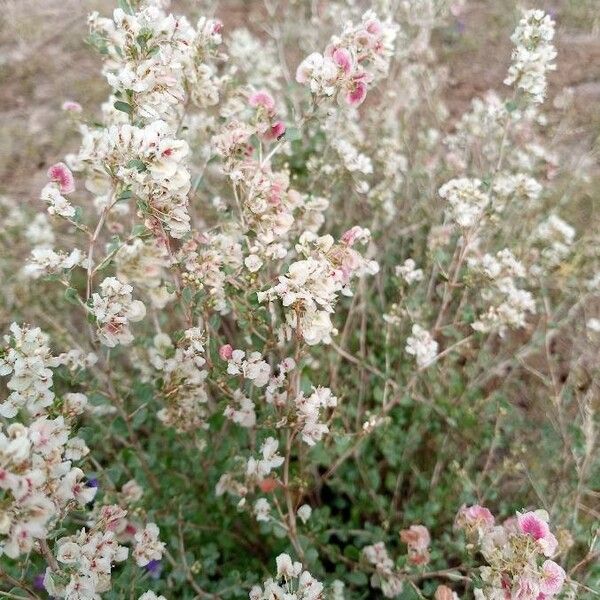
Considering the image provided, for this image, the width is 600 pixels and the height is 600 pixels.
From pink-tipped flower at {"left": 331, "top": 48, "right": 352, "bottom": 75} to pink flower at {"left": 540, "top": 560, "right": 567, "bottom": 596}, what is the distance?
3.70 feet

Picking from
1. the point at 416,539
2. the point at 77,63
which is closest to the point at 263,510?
the point at 416,539

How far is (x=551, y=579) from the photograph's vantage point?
1181 millimetres

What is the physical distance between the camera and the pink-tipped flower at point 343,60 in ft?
4.72

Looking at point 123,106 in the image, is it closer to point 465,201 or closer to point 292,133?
point 292,133

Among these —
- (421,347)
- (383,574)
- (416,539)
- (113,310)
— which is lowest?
(383,574)

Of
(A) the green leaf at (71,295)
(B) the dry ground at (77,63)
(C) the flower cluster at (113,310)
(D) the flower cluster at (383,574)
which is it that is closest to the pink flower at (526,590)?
(D) the flower cluster at (383,574)

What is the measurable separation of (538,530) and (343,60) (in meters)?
1.09

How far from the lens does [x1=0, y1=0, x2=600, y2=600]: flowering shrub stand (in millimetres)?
1257

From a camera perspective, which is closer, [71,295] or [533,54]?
[71,295]

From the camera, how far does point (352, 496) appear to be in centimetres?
219

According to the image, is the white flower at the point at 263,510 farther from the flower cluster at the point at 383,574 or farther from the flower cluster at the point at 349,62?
the flower cluster at the point at 349,62

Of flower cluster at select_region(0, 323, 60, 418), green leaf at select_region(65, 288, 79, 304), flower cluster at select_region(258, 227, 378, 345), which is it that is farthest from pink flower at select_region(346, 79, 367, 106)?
flower cluster at select_region(0, 323, 60, 418)

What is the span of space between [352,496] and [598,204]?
7.44 ft

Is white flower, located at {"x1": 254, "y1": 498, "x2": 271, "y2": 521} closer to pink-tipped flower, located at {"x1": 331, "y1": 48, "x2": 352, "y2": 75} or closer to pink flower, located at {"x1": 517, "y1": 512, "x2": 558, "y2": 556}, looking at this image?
pink flower, located at {"x1": 517, "y1": 512, "x2": 558, "y2": 556}
